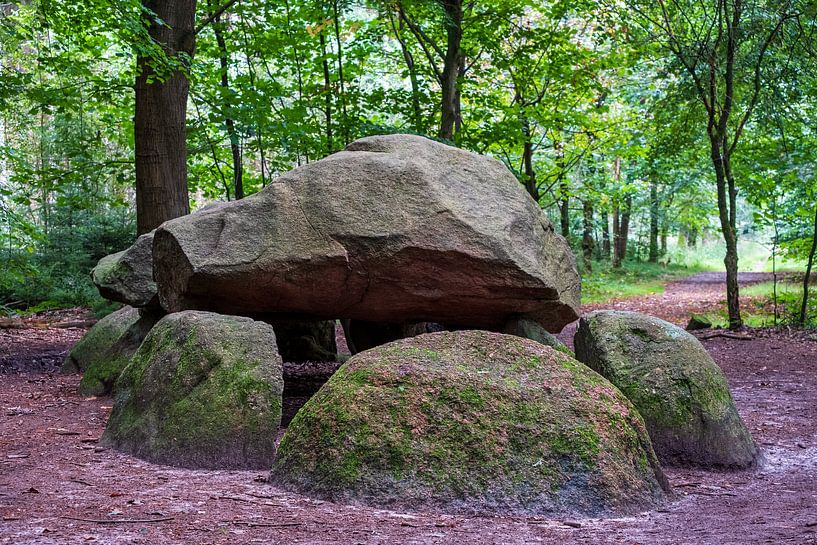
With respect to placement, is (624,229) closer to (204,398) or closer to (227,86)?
(227,86)

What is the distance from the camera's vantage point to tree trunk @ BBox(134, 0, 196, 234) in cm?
934

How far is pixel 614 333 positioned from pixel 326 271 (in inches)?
87.8

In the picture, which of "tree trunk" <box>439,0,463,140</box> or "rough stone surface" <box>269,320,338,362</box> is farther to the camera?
"tree trunk" <box>439,0,463,140</box>

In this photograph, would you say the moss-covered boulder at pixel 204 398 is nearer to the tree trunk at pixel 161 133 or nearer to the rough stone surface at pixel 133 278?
the rough stone surface at pixel 133 278

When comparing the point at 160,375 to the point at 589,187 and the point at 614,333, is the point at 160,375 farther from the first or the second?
the point at 589,187

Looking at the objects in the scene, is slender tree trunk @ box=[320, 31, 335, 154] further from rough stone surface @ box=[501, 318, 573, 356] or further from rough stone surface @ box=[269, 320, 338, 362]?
rough stone surface @ box=[501, 318, 573, 356]

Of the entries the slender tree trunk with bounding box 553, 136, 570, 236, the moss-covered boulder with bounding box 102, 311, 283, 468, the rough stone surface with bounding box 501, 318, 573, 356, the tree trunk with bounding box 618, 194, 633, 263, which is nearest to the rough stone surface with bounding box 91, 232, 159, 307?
the moss-covered boulder with bounding box 102, 311, 283, 468

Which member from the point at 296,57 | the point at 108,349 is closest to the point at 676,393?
the point at 108,349

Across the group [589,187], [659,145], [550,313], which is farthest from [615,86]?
[550,313]

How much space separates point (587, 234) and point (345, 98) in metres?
12.9

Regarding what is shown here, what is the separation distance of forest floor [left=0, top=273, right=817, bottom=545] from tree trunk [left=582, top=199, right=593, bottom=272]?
55.0 ft

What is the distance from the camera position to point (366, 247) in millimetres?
5641

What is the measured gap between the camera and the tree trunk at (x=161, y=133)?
934 cm

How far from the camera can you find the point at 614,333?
578cm
